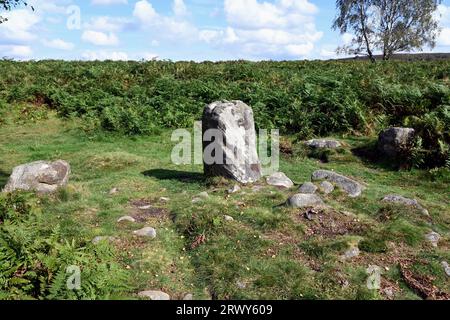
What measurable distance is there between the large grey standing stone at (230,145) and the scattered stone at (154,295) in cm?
517

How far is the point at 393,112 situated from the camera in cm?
1777

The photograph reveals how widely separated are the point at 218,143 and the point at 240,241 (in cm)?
393

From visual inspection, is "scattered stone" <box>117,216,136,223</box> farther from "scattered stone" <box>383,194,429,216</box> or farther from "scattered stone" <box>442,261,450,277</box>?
"scattered stone" <box>442,261,450,277</box>

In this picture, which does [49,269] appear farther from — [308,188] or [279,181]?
[279,181]

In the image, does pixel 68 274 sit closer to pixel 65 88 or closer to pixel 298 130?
pixel 298 130

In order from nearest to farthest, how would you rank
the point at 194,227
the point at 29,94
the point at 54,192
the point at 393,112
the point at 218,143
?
the point at 194,227, the point at 54,192, the point at 218,143, the point at 393,112, the point at 29,94

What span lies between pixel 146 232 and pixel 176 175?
Answer: 4281mm

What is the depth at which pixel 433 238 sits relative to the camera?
28.1ft

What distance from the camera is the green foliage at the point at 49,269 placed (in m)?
5.74

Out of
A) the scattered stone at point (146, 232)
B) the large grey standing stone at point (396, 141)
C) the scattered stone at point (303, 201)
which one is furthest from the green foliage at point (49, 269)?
the large grey standing stone at point (396, 141)

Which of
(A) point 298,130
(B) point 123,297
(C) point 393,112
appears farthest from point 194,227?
(C) point 393,112


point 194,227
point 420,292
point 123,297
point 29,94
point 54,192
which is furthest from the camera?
point 29,94

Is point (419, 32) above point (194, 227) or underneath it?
above

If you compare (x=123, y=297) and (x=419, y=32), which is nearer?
(x=123, y=297)
